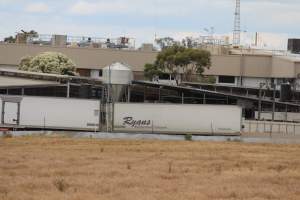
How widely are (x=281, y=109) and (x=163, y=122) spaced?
22622mm

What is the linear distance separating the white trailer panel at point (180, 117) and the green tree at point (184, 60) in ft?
150

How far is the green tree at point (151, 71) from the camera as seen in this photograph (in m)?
108

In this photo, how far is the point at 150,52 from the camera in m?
122

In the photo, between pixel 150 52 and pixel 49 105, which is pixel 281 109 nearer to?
pixel 49 105

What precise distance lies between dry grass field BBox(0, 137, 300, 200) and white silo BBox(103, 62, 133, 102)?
24208 mm

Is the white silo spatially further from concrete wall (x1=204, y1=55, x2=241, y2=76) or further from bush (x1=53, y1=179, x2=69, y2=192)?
concrete wall (x1=204, y1=55, x2=241, y2=76)

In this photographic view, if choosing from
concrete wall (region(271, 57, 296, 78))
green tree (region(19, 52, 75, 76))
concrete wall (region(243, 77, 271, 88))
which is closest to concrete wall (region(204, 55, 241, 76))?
concrete wall (region(243, 77, 271, 88))

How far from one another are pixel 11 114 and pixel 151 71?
5322 centimetres

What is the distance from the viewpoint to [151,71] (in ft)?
354

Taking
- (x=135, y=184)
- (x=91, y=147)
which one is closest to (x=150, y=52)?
(x=91, y=147)

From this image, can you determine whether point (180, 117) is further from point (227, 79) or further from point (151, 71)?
point (227, 79)

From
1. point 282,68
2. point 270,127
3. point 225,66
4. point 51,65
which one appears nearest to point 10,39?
point 225,66

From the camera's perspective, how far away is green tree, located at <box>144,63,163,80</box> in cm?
10769

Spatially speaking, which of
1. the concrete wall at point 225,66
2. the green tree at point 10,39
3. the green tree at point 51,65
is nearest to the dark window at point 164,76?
the concrete wall at point 225,66
